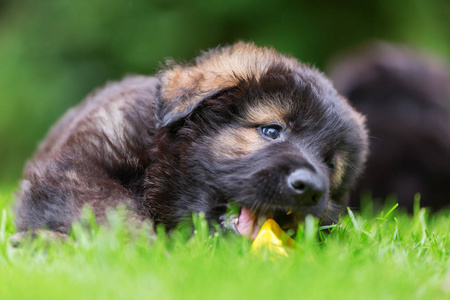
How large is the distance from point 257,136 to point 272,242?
2.05ft

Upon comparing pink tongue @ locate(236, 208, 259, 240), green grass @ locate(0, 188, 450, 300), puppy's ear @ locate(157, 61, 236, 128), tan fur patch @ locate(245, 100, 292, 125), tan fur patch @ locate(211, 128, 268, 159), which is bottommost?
pink tongue @ locate(236, 208, 259, 240)

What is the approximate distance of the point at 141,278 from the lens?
1951mm

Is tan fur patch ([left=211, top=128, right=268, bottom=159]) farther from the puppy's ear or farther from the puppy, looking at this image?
the puppy's ear

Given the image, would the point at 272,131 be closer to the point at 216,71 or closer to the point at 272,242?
the point at 216,71

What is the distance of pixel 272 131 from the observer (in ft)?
9.78

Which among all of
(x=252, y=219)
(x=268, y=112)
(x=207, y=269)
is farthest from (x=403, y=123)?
(x=207, y=269)

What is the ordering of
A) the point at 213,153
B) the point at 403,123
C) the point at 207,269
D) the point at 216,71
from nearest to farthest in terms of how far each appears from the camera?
the point at 207,269 < the point at 213,153 < the point at 216,71 < the point at 403,123

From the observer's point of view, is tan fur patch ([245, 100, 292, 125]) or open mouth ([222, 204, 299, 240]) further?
tan fur patch ([245, 100, 292, 125])

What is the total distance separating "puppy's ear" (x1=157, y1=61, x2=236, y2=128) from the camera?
2.95 m

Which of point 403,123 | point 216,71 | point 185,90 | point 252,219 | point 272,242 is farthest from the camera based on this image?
point 403,123

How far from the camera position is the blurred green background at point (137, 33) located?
22.9 ft

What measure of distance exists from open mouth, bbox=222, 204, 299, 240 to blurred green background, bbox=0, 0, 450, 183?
4.35m

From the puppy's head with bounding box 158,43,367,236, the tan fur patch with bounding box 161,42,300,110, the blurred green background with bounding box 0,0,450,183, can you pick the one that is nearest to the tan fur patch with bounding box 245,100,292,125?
the puppy's head with bounding box 158,43,367,236

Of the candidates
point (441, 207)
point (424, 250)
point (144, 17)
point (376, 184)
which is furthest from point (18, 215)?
point (144, 17)
